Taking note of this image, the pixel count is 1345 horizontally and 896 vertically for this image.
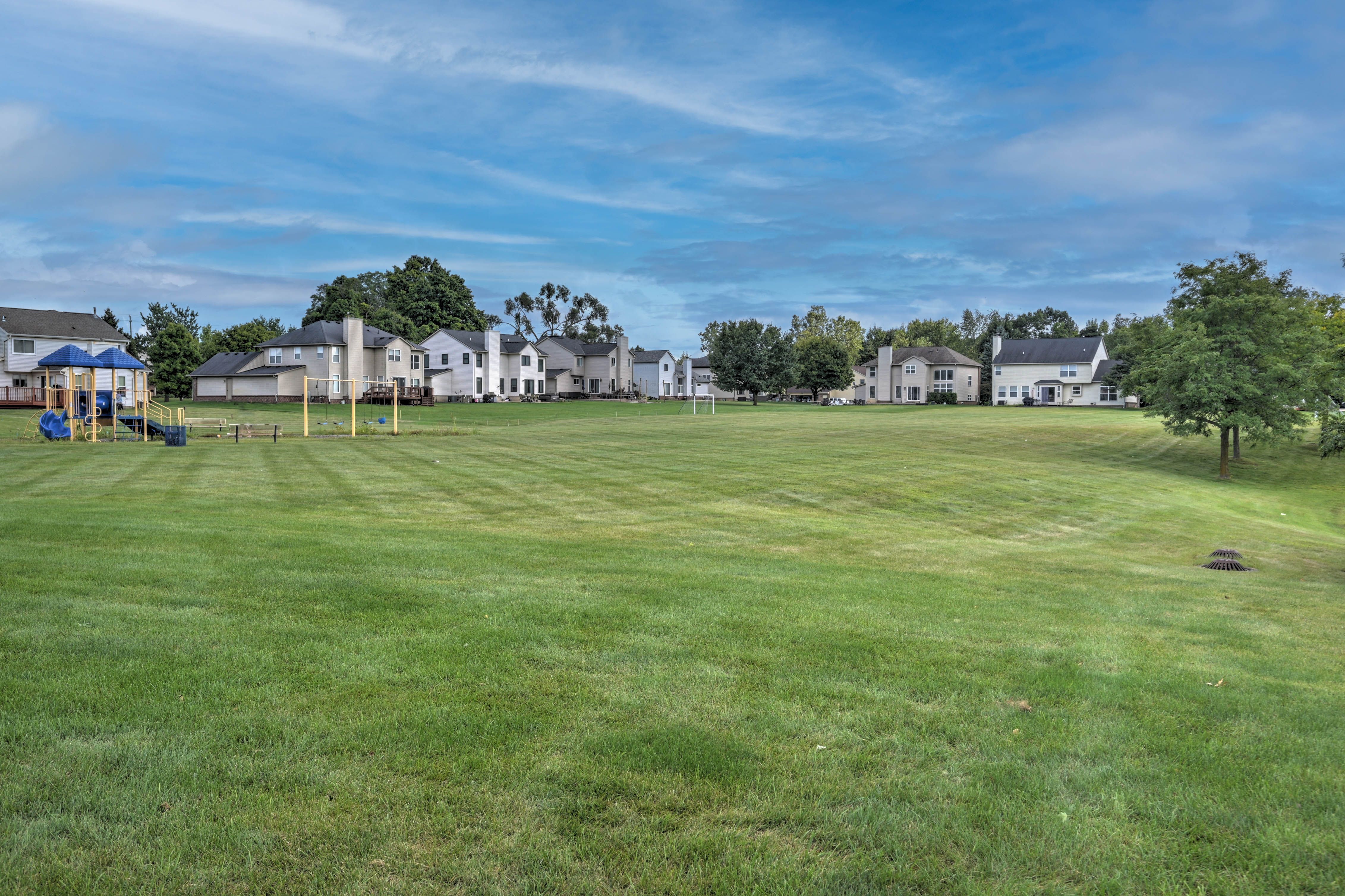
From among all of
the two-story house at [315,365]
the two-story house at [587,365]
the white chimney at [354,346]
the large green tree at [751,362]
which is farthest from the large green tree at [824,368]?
the white chimney at [354,346]

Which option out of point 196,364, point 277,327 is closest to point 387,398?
point 196,364

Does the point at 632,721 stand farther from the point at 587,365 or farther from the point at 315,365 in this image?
the point at 587,365

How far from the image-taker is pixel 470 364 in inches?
3583

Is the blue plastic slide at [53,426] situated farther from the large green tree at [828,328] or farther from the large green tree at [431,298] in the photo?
the large green tree at [828,328]

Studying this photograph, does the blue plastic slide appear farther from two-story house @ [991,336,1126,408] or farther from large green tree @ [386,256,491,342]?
two-story house @ [991,336,1126,408]

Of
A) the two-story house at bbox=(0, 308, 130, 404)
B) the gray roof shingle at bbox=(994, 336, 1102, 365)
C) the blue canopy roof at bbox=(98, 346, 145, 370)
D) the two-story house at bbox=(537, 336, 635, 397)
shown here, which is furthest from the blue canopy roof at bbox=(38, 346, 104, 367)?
the gray roof shingle at bbox=(994, 336, 1102, 365)

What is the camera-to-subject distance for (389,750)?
482 cm

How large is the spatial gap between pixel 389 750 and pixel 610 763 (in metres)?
1.34

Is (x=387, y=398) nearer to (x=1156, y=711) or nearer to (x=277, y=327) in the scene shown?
(x=277, y=327)

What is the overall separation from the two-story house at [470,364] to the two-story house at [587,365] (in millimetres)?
12647

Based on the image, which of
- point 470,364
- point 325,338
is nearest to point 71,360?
point 325,338

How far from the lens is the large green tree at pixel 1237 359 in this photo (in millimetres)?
35656

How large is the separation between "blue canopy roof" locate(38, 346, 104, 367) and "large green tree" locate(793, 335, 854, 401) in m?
86.5

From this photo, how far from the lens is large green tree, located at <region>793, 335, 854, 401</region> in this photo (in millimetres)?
112312
